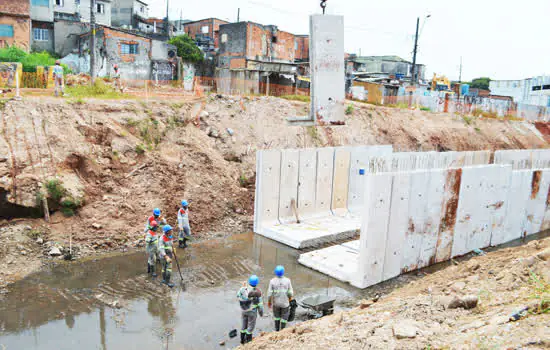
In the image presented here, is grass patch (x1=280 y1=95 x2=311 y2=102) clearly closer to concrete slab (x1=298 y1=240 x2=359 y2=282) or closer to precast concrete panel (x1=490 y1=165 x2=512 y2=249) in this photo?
precast concrete panel (x1=490 y1=165 x2=512 y2=249)

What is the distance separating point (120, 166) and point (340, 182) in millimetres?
8109

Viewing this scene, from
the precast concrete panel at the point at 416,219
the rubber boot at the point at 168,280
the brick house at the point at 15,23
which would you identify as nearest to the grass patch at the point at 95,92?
the rubber boot at the point at 168,280

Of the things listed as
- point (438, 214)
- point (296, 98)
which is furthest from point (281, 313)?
point (296, 98)

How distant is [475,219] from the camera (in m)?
13.2

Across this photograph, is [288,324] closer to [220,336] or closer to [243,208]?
[220,336]

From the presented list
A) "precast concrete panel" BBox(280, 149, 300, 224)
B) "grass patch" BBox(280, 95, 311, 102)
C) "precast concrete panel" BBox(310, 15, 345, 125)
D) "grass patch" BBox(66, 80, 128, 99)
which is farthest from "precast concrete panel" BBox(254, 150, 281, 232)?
"grass patch" BBox(280, 95, 311, 102)

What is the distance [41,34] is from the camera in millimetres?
36812

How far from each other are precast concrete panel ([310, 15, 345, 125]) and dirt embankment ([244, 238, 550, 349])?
506cm

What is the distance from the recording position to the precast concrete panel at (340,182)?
1581 cm

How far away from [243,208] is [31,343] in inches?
350

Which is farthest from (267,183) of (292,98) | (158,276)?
(292,98)

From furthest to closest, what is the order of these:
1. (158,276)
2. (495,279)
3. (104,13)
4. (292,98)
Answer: (104,13), (292,98), (158,276), (495,279)

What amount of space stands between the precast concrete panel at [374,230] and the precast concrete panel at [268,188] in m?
4.64

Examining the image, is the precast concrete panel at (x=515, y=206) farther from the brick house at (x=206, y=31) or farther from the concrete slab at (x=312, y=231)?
the brick house at (x=206, y=31)
